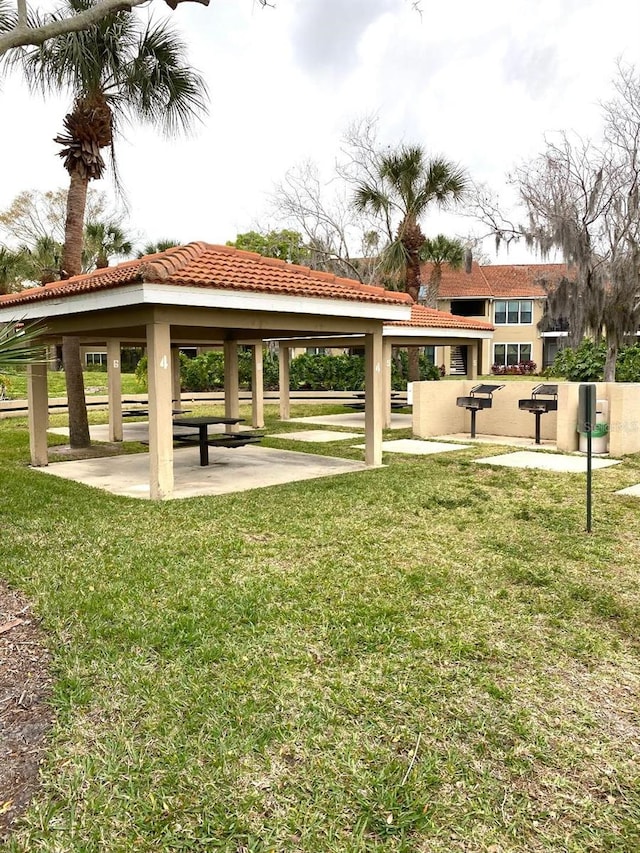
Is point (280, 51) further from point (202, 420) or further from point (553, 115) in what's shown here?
point (553, 115)

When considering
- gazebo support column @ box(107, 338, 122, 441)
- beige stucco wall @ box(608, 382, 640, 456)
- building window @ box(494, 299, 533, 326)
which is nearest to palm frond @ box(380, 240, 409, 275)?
gazebo support column @ box(107, 338, 122, 441)

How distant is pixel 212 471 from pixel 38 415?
11.0ft

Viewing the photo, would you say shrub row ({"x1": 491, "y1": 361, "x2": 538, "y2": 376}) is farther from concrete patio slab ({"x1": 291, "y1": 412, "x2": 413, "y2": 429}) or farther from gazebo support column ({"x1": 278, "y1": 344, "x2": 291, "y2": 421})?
gazebo support column ({"x1": 278, "y1": 344, "x2": 291, "y2": 421})

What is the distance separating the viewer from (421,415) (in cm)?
1535

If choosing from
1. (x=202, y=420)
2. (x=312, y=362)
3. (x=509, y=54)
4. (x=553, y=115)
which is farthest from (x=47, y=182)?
(x=202, y=420)

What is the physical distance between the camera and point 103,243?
34.6 meters

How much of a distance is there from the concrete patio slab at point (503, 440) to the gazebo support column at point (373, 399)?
3.81 meters

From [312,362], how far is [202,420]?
17.1 m

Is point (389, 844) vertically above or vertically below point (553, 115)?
below

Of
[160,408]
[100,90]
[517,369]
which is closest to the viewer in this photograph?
[160,408]

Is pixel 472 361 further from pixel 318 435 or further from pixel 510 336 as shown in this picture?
pixel 510 336

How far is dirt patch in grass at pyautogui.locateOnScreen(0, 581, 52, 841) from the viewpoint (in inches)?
112

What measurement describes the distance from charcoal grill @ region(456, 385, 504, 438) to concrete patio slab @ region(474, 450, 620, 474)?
95.3 inches

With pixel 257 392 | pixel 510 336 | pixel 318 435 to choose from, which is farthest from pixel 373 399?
pixel 510 336
